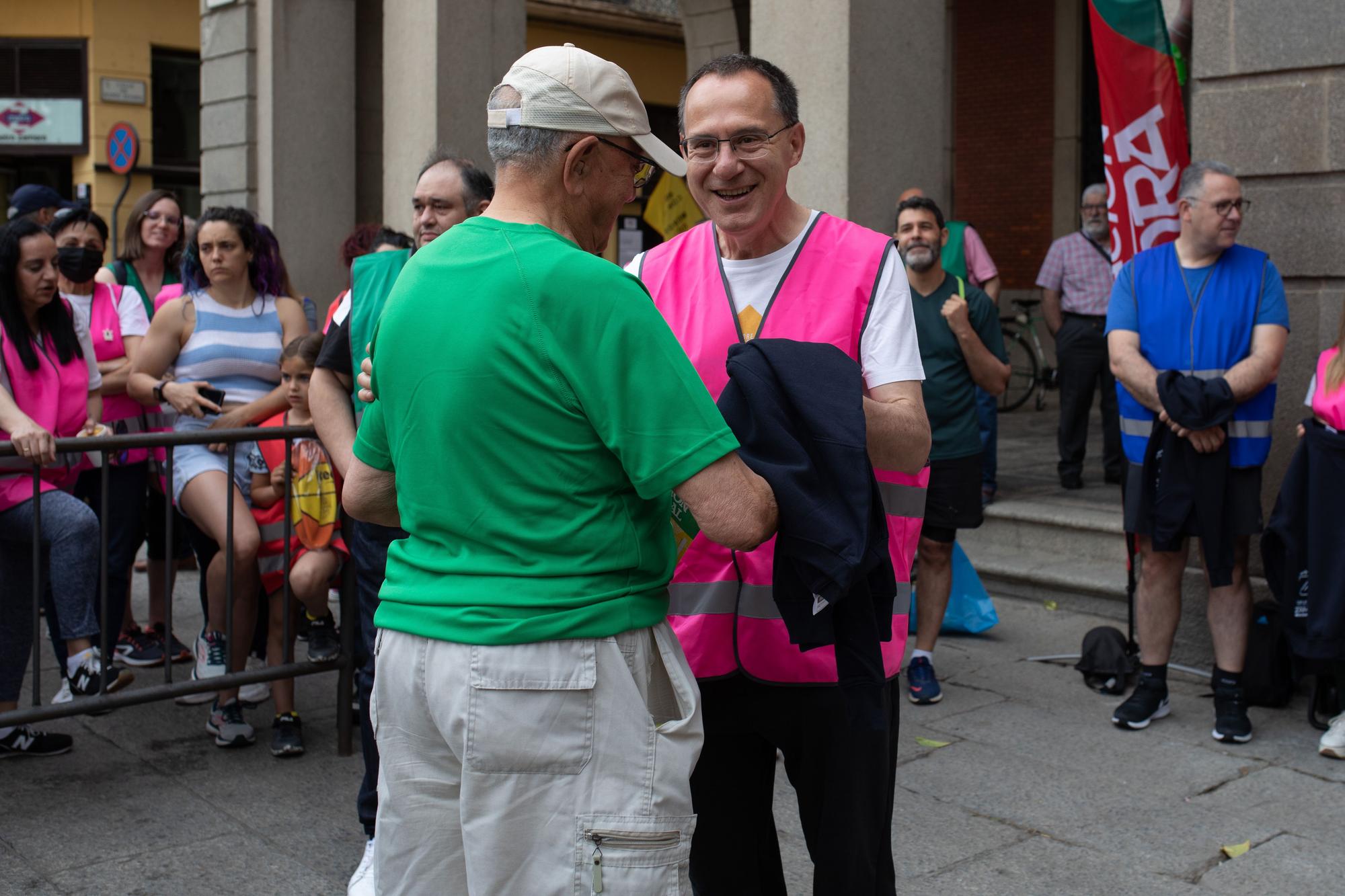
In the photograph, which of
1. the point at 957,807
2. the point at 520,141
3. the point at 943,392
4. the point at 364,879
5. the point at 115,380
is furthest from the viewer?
the point at 115,380

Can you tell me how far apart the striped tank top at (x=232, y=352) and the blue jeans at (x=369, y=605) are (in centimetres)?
195

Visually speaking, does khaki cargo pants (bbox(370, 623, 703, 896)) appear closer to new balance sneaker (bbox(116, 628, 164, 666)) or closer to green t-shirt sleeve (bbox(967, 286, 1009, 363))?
green t-shirt sleeve (bbox(967, 286, 1009, 363))

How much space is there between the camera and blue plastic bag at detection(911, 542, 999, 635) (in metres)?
6.89

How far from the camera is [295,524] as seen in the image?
5.39 meters

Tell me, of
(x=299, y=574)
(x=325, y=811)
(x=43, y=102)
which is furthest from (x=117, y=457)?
(x=43, y=102)

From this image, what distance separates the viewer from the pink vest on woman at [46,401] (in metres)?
5.16

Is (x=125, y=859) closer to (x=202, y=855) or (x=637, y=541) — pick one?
(x=202, y=855)

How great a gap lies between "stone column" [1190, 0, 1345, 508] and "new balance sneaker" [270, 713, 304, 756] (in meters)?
4.16

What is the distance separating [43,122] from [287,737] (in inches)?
829

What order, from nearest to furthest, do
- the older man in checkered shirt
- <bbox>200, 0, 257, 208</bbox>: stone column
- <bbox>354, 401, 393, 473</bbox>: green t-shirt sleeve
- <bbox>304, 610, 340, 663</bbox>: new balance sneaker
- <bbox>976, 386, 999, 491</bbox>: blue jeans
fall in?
<bbox>354, 401, 393, 473</bbox>: green t-shirt sleeve, <bbox>304, 610, 340, 663</bbox>: new balance sneaker, <bbox>976, 386, 999, 491</bbox>: blue jeans, the older man in checkered shirt, <bbox>200, 0, 257, 208</bbox>: stone column

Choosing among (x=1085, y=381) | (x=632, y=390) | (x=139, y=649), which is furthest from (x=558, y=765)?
(x=1085, y=381)

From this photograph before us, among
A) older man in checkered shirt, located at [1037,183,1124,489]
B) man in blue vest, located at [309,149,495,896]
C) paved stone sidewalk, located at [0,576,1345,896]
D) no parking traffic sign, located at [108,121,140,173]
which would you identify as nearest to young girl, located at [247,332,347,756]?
paved stone sidewalk, located at [0,576,1345,896]

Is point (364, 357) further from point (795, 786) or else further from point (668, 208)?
point (668, 208)

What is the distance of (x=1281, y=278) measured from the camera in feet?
19.7
